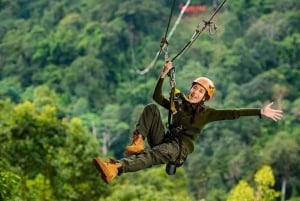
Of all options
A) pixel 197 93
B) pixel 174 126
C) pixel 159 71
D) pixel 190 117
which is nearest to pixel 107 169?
pixel 174 126

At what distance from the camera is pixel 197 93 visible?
645 cm

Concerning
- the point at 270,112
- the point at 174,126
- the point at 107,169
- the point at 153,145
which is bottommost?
the point at 107,169

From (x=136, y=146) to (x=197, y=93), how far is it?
723 millimetres

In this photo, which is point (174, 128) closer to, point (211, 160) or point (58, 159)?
point (58, 159)

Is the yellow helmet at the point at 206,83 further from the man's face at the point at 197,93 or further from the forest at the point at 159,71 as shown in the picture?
the forest at the point at 159,71

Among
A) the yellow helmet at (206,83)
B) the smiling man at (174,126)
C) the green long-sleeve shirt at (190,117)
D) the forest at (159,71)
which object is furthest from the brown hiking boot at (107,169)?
the forest at (159,71)

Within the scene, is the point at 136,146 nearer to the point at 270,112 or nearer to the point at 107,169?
the point at 107,169

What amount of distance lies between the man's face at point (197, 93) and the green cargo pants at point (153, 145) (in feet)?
1.20

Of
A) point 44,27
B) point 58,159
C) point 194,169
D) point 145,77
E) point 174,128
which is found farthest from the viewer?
point 44,27

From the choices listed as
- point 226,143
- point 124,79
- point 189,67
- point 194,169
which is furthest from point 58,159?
point 124,79

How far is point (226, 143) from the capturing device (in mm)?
61500

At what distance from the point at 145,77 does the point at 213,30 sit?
7984cm

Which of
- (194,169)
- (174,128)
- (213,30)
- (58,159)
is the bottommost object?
(194,169)

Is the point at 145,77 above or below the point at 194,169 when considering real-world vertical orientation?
above
